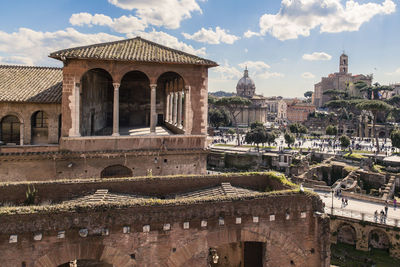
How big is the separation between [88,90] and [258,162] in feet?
103

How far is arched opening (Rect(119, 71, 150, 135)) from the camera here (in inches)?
986

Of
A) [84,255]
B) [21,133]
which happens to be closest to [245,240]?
[84,255]

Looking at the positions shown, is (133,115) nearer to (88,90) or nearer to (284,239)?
(88,90)

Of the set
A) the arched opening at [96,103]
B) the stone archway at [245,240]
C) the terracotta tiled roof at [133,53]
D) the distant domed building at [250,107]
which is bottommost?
the stone archway at [245,240]

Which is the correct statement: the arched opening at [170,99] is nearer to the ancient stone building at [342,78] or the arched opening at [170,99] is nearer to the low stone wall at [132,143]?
the low stone wall at [132,143]

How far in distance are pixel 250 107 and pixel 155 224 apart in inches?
3872

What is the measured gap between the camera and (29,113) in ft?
53.3

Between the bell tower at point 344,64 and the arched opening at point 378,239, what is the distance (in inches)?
4872

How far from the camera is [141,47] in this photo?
17594 millimetres

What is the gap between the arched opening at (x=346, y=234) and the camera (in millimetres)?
24442

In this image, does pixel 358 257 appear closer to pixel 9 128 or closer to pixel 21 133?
pixel 21 133

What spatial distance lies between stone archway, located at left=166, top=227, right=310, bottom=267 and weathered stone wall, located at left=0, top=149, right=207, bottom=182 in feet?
25.3

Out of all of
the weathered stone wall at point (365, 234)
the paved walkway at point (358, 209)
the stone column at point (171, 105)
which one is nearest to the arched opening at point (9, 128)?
the stone column at point (171, 105)

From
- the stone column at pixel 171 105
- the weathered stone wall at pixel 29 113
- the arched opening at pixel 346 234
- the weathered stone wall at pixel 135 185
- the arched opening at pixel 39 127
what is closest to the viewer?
the weathered stone wall at pixel 135 185
